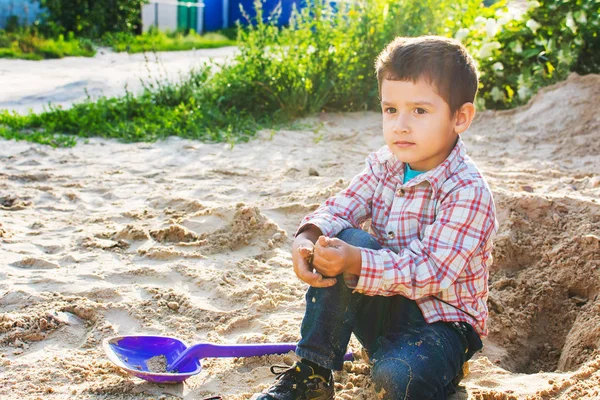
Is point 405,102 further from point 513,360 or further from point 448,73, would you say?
point 513,360

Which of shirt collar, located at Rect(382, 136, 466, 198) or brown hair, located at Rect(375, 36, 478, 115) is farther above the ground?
brown hair, located at Rect(375, 36, 478, 115)

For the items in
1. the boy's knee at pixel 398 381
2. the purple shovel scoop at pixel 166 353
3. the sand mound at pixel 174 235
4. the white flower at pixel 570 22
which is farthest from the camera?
the white flower at pixel 570 22

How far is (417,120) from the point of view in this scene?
202 cm

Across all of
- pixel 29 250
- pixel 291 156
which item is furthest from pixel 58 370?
pixel 291 156

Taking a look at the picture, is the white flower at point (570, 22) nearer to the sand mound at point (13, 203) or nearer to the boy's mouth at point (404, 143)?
the boy's mouth at point (404, 143)

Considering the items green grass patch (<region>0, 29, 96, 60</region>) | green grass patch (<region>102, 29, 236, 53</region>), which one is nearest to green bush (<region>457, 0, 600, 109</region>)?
green grass patch (<region>102, 29, 236, 53</region>)

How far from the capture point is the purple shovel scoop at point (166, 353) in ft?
6.98

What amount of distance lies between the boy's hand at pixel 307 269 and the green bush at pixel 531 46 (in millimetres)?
4231

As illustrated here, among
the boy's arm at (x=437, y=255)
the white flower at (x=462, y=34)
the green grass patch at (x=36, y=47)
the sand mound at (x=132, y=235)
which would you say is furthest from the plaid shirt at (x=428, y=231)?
the green grass patch at (x=36, y=47)

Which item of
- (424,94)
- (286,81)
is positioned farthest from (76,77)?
(424,94)

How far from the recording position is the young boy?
189cm

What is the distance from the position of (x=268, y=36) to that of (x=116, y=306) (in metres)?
4.17

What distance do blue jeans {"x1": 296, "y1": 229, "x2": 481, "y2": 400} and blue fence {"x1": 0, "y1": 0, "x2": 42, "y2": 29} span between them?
9.72 m

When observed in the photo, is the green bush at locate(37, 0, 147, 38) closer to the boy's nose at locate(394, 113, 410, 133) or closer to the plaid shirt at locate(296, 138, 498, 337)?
the plaid shirt at locate(296, 138, 498, 337)
